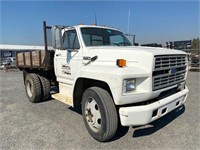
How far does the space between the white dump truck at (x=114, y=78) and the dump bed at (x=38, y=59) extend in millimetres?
506

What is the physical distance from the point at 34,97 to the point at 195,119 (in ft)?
15.2

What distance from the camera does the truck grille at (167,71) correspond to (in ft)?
9.85

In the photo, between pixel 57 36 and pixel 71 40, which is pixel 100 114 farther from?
pixel 71 40

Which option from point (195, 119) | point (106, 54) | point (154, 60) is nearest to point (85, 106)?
point (106, 54)

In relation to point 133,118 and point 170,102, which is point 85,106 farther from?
point 170,102

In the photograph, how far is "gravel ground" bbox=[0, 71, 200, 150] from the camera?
3162mm

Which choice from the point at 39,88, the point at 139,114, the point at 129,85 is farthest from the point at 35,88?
the point at 139,114

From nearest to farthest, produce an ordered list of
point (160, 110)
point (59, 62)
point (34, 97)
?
point (160, 110)
point (59, 62)
point (34, 97)

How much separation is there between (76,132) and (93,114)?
0.61 meters

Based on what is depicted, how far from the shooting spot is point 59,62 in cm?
491

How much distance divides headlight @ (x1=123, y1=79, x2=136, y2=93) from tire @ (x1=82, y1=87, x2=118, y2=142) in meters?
0.41

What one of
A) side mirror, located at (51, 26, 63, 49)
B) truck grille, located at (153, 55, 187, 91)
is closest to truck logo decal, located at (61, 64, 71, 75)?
side mirror, located at (51, 26, 63, 49)

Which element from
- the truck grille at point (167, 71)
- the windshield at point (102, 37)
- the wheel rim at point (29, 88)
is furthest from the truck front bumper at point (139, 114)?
the wheel rim at point (29, 88)

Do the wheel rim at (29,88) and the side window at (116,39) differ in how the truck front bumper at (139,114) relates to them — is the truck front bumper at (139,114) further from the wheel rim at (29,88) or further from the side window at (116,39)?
the wheel rim at (29,88)
